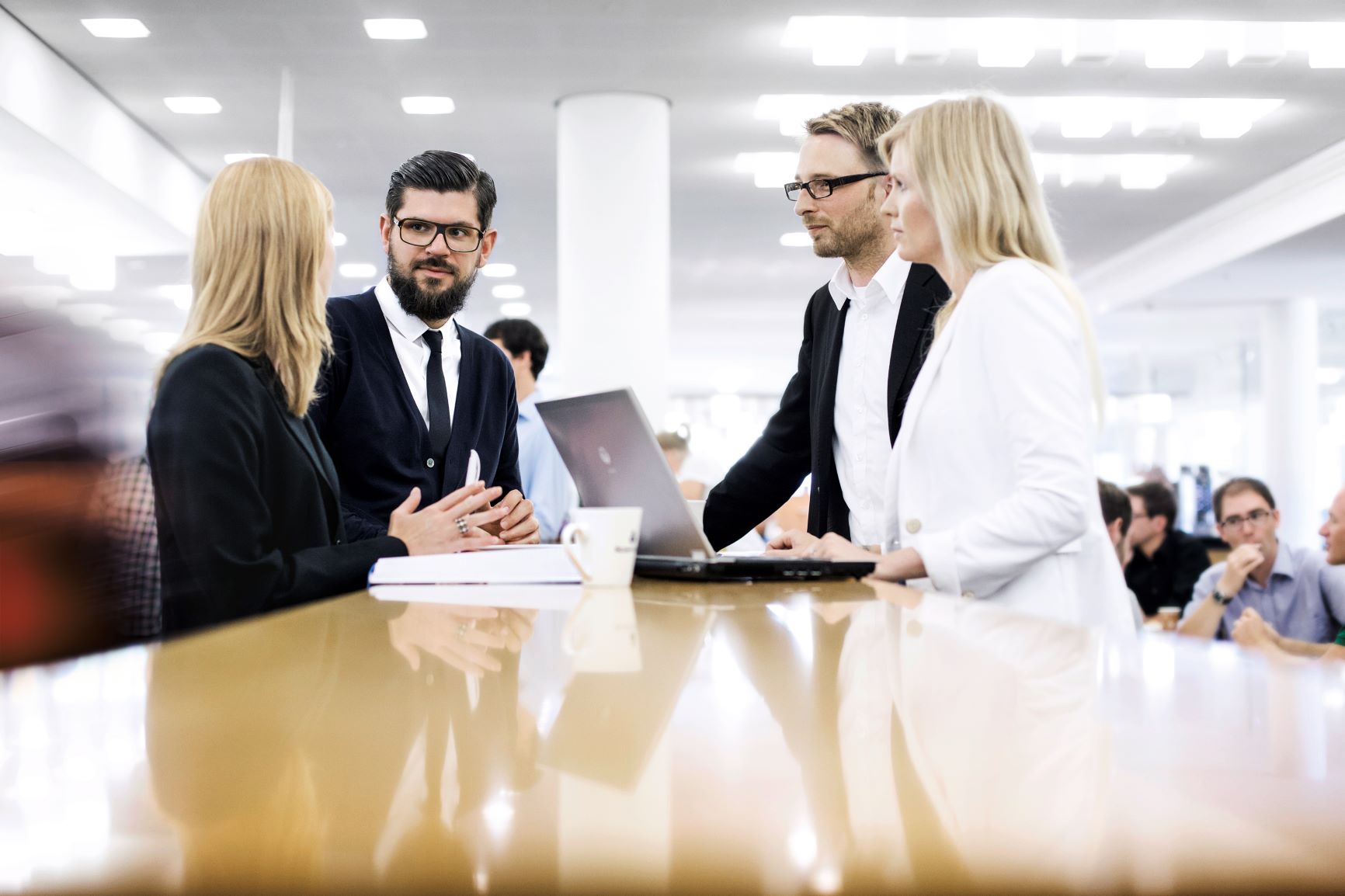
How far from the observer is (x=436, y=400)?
231 cm

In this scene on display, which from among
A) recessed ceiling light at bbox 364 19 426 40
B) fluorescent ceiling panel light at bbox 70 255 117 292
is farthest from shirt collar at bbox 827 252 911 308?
fluorescent ceiling panel light at bbox 70 255 117 292

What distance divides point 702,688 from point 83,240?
30.8 feet

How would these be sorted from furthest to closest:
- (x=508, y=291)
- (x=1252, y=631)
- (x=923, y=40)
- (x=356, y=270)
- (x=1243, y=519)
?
1. (x=508, y=291)
2. (x=356, y=270)
3. (x=923, y=40)
4. (x=1243, y=519)
5. (x=1252, y=631)

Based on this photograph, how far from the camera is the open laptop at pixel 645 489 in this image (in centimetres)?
152

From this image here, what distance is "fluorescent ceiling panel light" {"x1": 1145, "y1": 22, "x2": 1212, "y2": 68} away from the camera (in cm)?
620

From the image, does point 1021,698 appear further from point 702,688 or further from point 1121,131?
point 1121,131

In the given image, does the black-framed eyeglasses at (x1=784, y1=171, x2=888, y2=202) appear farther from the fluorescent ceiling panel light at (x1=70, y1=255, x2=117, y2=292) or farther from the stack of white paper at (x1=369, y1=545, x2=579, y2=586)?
the fluorescent ceiling panel light at (x1=70, y1=255, x2=117, y2=292)

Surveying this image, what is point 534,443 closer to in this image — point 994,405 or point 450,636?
point 994,405

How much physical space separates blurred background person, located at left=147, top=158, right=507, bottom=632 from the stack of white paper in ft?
0.21

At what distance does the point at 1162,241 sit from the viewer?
36.0ft

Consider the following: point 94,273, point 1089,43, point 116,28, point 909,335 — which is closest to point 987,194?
point 909,335

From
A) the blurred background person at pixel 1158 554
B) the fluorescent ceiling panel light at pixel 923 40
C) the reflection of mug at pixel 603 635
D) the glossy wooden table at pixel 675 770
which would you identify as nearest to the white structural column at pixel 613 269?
the fluorescent ceiling panel light at pixel 923 40

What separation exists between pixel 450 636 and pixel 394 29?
5.91m

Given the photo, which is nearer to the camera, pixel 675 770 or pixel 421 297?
pixel 675 770
